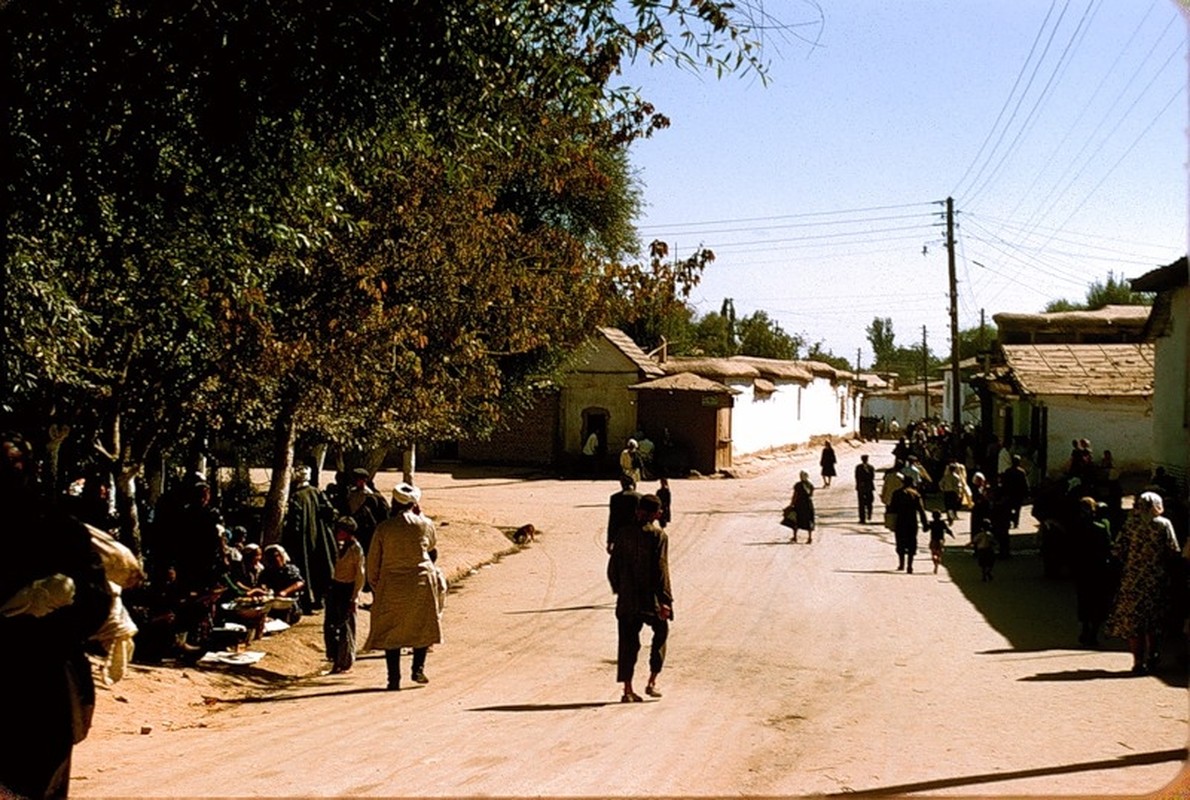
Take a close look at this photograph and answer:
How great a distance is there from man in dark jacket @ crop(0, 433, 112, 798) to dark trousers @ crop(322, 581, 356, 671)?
5.61 metres

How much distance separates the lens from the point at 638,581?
9.47 metres

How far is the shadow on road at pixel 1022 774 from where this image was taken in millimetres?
6547

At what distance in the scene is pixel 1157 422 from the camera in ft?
62.1

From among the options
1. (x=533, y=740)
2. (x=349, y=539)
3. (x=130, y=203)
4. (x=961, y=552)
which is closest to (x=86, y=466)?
(x=349, y=539)

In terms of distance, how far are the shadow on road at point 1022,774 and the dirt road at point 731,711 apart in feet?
0.08

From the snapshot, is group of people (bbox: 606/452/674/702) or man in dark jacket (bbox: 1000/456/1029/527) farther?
man in dark jacket (bbox: 1000/456/1029/527)

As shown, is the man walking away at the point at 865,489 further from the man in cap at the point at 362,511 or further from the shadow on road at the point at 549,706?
the shadow on road at the point at 549,706

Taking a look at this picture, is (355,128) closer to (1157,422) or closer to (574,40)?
(574,40)

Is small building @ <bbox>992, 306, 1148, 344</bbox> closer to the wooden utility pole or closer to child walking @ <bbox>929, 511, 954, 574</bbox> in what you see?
the wooden utility pole

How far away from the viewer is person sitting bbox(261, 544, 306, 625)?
13031mm

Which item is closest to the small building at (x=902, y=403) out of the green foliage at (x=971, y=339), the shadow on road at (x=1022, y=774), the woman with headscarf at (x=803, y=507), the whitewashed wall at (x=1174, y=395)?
the green foliage at (x=971, y=339)

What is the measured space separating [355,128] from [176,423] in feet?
18.0

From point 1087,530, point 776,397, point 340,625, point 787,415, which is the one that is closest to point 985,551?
point 1087,530

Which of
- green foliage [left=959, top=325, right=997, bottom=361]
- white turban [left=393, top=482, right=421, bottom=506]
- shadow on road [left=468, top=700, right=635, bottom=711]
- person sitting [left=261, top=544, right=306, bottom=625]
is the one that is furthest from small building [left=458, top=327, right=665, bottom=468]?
green foliage [left=959, top=325, right=997, bottom=361]
